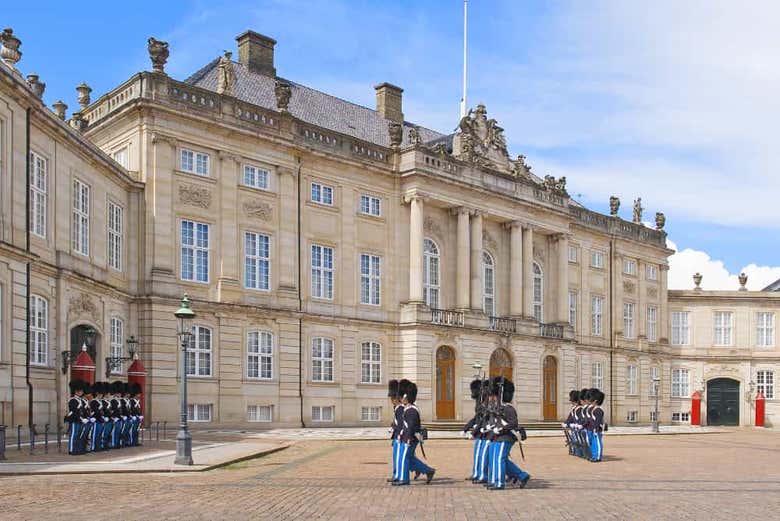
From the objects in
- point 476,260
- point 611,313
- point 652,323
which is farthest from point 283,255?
point 652,323

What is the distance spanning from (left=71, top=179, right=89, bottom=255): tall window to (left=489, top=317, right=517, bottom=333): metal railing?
77.6 ft

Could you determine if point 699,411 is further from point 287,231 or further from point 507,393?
point 507,393

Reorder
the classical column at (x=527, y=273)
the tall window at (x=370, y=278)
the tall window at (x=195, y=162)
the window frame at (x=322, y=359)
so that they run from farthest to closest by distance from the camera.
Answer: the classical column at (x=527, y=273) → the tall window at (x=370, y=278) → the window frame at (x=322, y=359) → the tall window at (x=195, y=162)

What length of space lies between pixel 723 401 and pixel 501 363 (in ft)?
81.1

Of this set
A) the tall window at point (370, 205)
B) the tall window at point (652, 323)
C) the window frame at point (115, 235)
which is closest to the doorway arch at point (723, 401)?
the tall window at point (652, 323)

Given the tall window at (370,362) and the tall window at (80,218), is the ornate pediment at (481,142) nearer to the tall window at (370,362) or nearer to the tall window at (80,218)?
the tall window at (370,362)

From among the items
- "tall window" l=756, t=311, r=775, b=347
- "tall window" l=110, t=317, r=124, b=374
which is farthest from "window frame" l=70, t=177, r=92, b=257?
"tall window" l=756, t=311, r=775, b=347

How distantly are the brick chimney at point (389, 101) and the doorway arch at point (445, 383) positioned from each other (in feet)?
48.2

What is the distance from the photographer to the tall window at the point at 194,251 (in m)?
Answer: 38.0

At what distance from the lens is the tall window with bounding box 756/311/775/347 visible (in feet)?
225

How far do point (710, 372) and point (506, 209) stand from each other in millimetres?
25717

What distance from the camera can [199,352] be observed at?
124 ft

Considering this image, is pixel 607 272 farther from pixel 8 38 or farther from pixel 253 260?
pixel 8 38

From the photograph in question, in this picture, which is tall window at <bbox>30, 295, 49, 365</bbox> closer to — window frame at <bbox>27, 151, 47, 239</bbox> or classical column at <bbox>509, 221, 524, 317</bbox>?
window frame at <bbox>27, 151, 47, 239</bbox>
